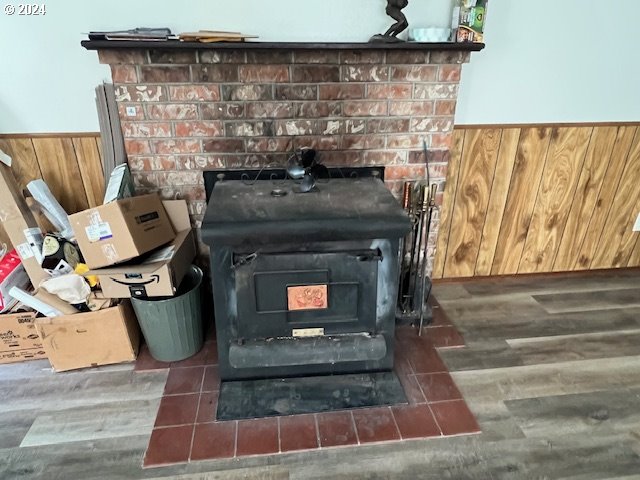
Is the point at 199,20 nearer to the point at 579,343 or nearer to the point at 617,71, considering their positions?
the point at 617,71

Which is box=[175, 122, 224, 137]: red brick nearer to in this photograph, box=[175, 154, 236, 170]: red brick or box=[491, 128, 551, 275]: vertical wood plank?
box=[175, 154, 236, 170]: red brick

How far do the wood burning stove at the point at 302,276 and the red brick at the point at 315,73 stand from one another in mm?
508

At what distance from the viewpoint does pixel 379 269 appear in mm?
1597

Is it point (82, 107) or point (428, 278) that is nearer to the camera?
point (82, 107)

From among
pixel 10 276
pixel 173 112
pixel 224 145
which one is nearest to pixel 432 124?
pixel 224 145

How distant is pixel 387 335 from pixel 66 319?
131cm

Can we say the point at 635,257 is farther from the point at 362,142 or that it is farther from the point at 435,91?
the point at 362,142

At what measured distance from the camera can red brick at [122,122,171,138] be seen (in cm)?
190

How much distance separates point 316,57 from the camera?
1854 mm

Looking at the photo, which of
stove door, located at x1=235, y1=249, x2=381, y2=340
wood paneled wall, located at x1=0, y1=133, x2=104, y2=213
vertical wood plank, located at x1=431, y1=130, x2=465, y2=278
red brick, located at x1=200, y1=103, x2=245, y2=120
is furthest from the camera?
vertical wood plank, located at x1=431, y1=130, x2=465, y2=278

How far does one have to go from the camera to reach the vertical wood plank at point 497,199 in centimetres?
226

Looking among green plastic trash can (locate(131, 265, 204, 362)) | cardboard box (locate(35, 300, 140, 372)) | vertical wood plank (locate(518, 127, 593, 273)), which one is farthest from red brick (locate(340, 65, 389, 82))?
cardboard box (locate(35, 300, 140, 372))

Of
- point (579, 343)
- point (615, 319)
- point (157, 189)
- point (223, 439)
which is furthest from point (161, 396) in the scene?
point (615, 319)

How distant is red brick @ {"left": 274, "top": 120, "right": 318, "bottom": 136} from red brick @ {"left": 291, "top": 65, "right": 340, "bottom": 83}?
18 centimetres
